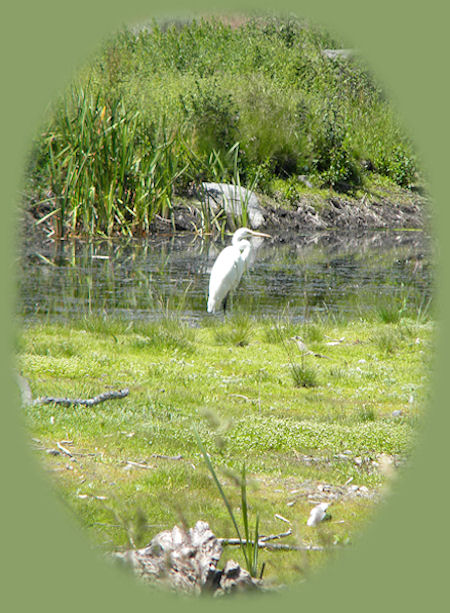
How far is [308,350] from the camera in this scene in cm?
754

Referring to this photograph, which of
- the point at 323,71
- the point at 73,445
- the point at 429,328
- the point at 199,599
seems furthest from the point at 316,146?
the point at 199,599

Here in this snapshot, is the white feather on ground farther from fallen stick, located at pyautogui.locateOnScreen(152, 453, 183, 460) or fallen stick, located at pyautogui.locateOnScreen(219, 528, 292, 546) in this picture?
fallen stick, located at pyautogui.locateOnScreen(152, 453, 183, 460)

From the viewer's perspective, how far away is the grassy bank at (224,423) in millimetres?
3689

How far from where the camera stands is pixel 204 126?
2023cm

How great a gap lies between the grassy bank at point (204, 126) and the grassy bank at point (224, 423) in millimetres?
7419

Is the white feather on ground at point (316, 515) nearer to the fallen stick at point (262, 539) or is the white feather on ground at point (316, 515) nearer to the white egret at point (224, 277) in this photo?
the fallen stick at point (262, 539)

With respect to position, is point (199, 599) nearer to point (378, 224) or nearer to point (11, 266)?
point (11, 266)

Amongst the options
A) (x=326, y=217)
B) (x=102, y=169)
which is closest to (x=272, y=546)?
(x=102, y=169)

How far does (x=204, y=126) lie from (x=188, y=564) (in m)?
18.3

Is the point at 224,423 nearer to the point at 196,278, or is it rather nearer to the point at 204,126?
the point at 196,278

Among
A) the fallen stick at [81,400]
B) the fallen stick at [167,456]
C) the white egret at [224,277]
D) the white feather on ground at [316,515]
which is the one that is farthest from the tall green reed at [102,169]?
the white feather on ground at [316,515]

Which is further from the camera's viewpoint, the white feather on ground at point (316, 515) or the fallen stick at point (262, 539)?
the white feather on ground at point (316, 515)

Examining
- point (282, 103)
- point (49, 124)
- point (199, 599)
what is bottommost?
point (199, 599)

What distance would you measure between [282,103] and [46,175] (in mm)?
8794
